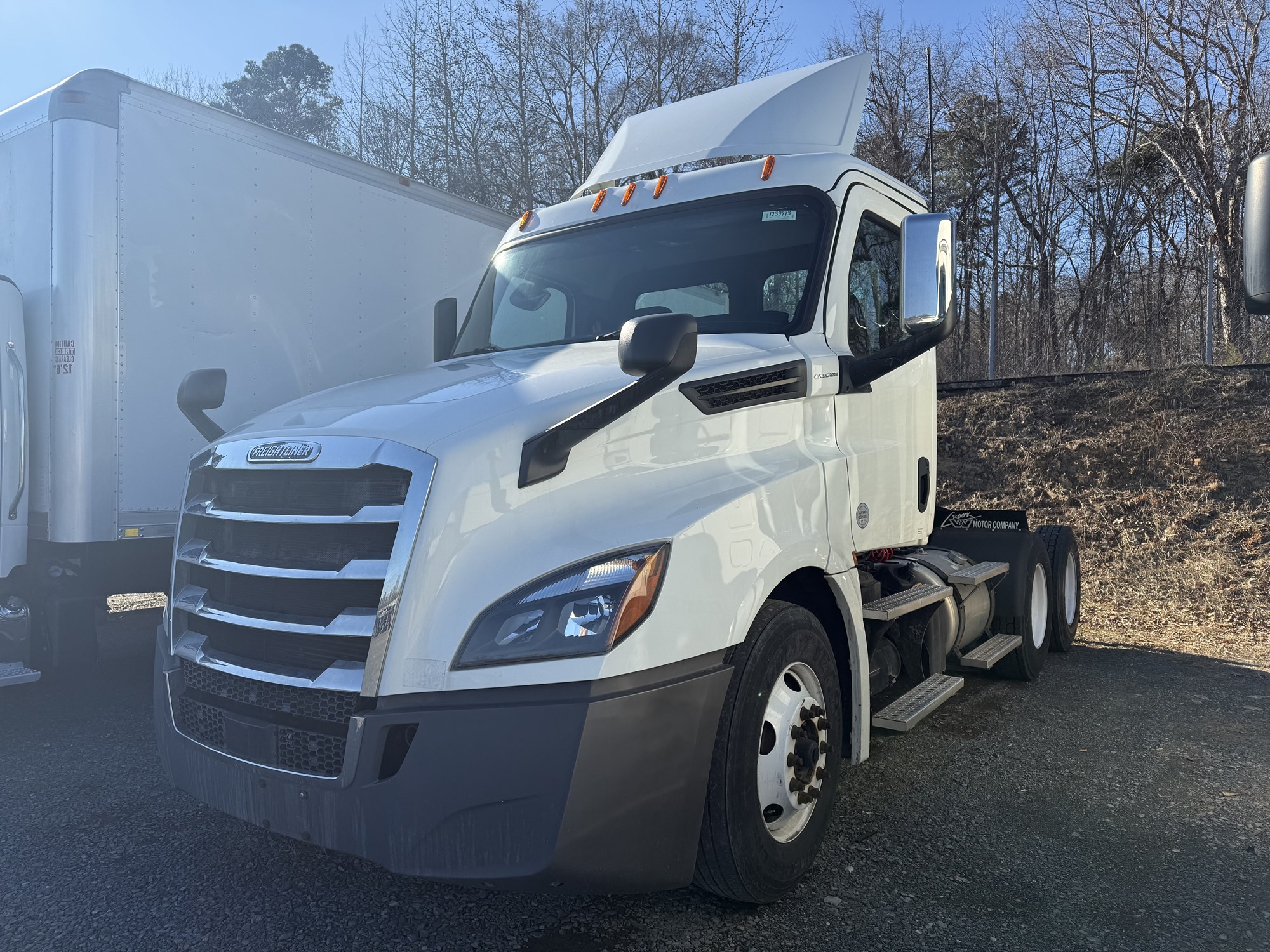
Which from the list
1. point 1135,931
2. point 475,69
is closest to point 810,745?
point 1135,931

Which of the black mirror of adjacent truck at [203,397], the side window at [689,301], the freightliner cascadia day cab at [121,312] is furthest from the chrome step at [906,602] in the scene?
the freightliner cascadia day cab at [121,312]

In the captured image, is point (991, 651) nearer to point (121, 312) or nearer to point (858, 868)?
point (858, 868)

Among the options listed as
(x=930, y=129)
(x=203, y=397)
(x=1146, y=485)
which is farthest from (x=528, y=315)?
(x=930, y=129)

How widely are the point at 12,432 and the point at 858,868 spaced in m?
4.88

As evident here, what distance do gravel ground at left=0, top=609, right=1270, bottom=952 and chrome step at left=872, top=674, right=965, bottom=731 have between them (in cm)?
37

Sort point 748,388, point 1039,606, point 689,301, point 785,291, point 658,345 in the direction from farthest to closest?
Answer: point 1039,606 < point 689,301 < point 785,291 < point 748,388 < point 658,345

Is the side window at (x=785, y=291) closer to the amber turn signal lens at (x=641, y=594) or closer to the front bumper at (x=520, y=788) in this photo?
the amber turn signal lens at (x=641, y=594)

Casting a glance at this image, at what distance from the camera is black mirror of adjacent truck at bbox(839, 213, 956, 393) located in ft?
12.4

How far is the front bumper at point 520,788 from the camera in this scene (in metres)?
2.44

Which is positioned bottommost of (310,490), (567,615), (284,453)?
(567,615)

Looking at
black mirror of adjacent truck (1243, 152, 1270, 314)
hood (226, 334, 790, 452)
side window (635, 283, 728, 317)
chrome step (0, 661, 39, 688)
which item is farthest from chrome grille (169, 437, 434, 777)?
black mirror of adjacent truck (1243, 152, 1270, 314)

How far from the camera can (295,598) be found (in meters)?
2.88

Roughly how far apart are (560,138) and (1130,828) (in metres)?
22.1

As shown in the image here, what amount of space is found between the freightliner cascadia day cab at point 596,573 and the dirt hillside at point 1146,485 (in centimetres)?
521
